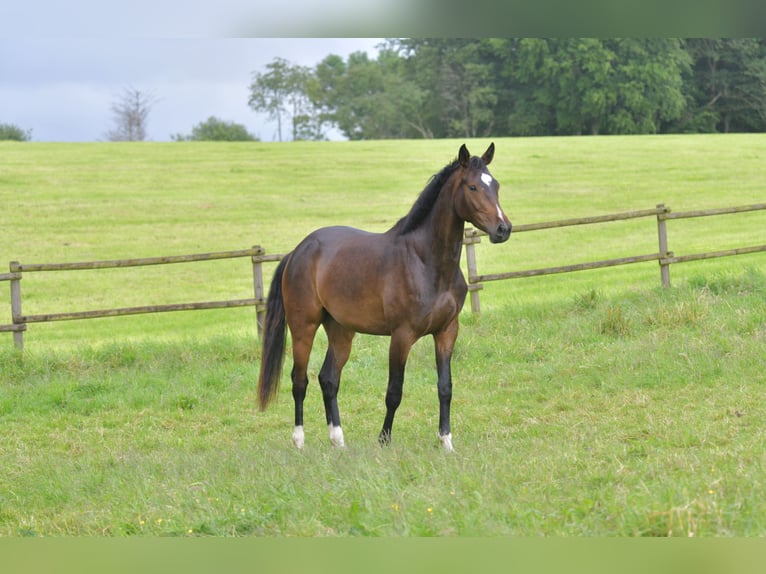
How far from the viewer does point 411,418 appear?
303 inches

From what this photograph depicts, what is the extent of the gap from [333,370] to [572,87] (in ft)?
84.6

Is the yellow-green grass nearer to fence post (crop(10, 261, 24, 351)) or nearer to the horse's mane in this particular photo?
fence post (crop(10, 261, 24, 351))

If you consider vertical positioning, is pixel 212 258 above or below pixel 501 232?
below

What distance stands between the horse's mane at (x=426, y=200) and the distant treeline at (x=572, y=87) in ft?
75.9

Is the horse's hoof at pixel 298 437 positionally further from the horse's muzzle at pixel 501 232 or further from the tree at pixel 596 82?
the tree at pixel 596 82

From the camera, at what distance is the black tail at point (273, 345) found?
7129 millimetres

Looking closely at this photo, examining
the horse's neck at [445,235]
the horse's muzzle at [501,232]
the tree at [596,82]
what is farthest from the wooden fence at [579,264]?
the tree at [596,82]

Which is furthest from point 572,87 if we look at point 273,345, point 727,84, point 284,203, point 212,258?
point 273,345

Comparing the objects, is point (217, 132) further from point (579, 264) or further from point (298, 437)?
point (298, 437)

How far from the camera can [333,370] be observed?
22.2 ft

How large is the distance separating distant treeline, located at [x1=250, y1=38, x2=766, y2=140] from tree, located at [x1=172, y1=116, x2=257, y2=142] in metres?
11.1

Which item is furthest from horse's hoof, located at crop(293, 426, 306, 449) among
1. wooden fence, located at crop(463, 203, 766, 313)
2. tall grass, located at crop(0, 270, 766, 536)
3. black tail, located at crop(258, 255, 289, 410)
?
wooden fence, located at crop(463, 203, 766, 313)

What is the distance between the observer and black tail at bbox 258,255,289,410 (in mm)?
7129

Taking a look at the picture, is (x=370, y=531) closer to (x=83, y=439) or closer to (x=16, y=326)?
(x=83, y=439)
